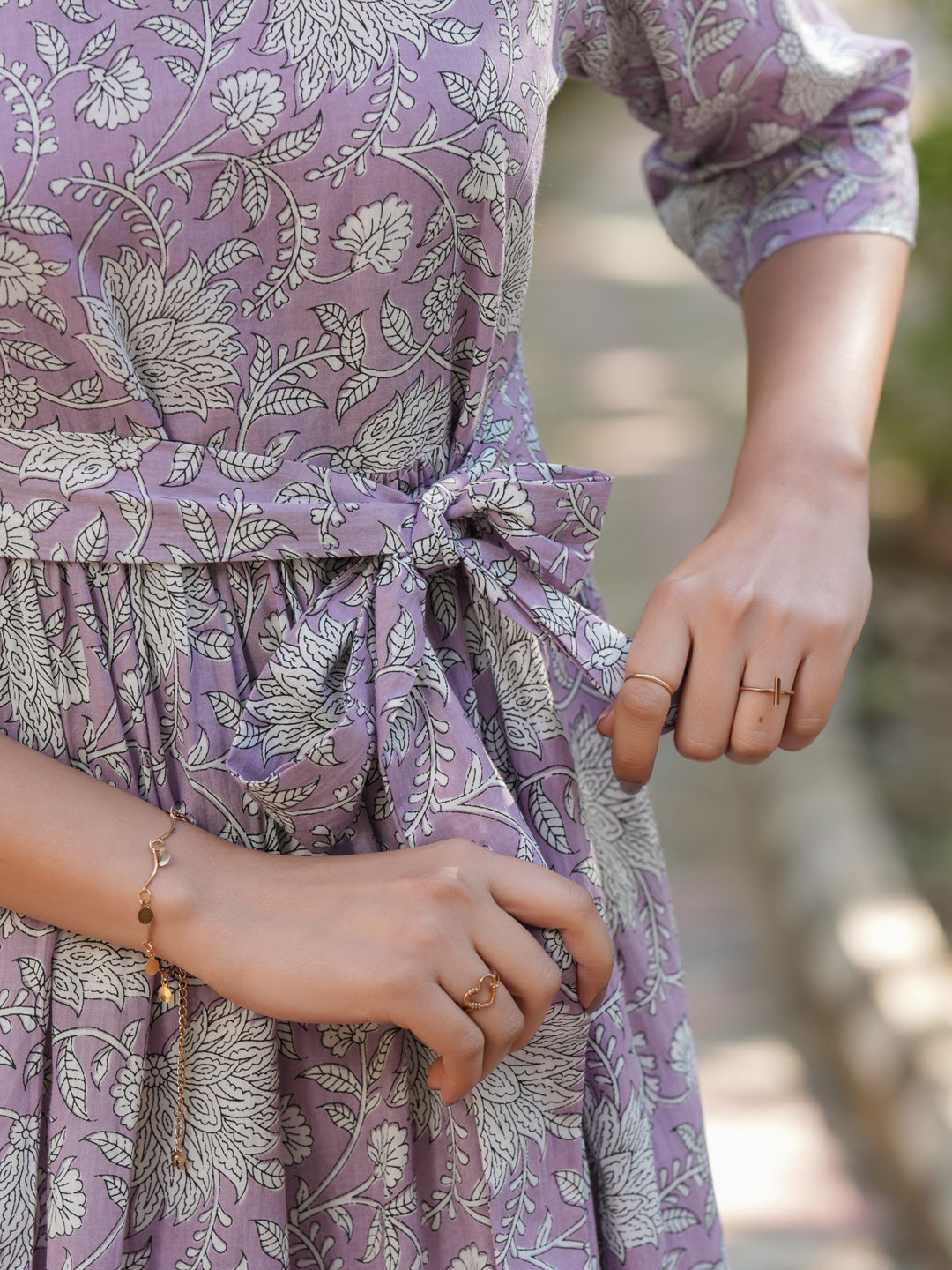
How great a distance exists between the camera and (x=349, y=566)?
0.90 m

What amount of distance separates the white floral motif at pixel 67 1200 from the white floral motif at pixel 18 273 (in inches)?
20.6

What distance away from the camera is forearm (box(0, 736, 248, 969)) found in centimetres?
79

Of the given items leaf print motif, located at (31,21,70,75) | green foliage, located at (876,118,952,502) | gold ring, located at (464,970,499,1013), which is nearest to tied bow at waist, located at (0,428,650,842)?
gold ring, located at (464,970,499,1013)

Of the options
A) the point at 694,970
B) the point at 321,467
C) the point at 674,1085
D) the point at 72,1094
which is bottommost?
the point at 694,970

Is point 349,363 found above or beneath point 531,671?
above

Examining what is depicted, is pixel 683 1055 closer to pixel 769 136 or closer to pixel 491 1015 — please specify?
pixel 491 1015

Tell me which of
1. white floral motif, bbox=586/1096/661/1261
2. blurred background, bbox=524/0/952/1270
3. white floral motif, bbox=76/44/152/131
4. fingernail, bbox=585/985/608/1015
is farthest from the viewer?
blurred background, bbox=524/0/952/1270

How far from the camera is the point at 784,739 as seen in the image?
37.1 inches

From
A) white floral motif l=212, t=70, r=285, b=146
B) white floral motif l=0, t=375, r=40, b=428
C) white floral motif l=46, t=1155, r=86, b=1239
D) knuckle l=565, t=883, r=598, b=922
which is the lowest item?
white floral motif l=46, t=1155, r=86, b=1239

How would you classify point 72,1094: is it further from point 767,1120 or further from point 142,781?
point 767,1120

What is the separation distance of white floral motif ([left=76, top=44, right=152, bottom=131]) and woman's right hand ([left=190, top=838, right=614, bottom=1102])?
17.2 inches

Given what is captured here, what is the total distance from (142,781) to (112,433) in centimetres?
22

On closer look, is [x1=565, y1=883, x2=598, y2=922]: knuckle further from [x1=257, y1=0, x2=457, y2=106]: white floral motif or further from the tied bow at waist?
[x1=257, y1=0, x2=457, y2=106]: white floral motif

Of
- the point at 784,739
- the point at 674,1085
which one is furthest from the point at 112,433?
the point at 674,1085
